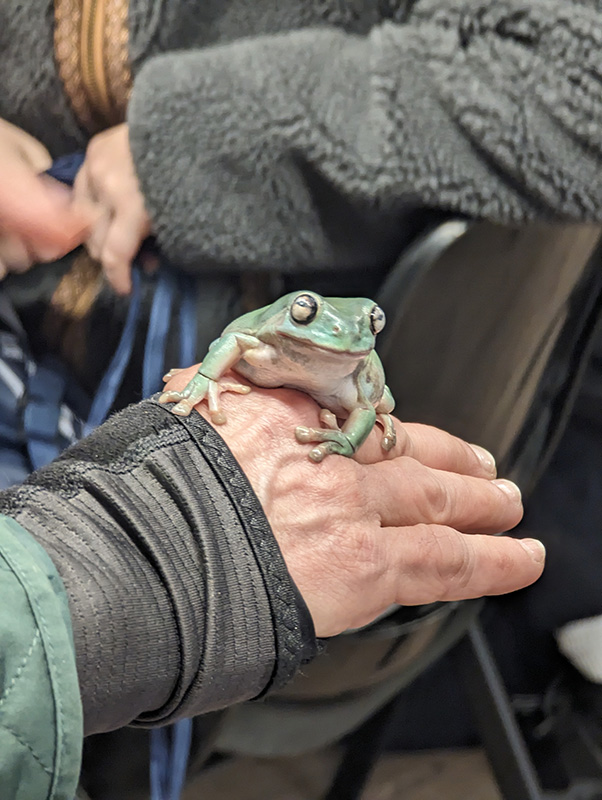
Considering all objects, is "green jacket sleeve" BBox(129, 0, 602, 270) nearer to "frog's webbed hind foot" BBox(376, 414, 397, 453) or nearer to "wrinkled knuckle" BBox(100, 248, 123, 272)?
"wrinkled knuckle" BBox(100, 248, 123, 272)

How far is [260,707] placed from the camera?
0.53 metres

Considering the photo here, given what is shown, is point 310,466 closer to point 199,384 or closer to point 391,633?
point 199,384

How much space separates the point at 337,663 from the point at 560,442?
363 mm

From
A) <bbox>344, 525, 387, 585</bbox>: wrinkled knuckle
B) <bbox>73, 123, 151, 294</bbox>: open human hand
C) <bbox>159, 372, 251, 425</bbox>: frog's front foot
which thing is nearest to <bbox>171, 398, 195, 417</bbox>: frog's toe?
<bbox>159, 372, 251, 425</bbox>: frog's front foot

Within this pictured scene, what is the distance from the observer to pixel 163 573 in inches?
10.7

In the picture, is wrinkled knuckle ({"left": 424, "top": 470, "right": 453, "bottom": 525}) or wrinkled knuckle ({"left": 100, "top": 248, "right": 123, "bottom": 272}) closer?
wrinkled knuckle ({"left": 424, "top": 470, "right": 453, "bottom": 525})

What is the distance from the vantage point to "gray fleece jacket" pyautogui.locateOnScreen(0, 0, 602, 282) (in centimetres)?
44

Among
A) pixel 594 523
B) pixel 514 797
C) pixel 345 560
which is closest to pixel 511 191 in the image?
pixel 345 560

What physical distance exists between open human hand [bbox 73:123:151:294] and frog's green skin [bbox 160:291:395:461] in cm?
17

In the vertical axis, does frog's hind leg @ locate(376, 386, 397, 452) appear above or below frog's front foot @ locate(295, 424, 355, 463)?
below

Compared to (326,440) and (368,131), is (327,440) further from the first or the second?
(368,131)

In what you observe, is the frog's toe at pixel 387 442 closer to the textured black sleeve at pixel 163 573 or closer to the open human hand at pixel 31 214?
the textured black sleeve at pixel 163 573

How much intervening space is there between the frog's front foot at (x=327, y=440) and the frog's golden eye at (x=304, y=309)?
59 millimetres

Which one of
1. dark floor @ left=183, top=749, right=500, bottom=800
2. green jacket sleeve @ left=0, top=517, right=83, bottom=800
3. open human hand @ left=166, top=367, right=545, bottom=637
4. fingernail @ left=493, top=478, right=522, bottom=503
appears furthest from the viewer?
dark floor @ left=183, top=749, right=500, bottom=800
